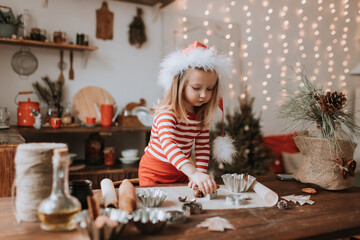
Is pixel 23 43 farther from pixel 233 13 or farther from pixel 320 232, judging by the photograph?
pixel 320 232

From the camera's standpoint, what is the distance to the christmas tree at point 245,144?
3211mm

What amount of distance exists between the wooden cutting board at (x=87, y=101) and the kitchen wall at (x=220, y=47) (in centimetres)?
6

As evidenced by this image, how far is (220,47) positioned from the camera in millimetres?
3684

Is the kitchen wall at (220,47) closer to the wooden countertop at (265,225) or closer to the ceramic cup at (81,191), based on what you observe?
the wooden countertop at (265,225)

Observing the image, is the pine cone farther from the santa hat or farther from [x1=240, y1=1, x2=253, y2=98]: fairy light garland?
[x1=240, y1=1, x2=253, y2=98]: fairy light garland

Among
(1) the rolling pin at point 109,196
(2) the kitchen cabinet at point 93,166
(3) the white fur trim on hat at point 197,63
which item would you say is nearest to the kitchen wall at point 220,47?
(2) the kitchen cabinet at point 93,166

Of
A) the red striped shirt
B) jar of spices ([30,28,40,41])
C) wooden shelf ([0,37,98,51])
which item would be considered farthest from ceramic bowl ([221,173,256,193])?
jar of spices ([30,28,40,41])

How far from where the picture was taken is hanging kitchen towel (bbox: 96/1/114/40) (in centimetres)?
311

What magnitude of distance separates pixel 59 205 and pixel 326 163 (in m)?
1.09

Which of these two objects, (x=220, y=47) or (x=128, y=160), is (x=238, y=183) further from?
(x=220, y=47)

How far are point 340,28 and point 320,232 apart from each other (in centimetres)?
442

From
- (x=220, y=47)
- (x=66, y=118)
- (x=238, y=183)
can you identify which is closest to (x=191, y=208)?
(x=238, y=183)

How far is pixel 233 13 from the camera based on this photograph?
3.77 metres

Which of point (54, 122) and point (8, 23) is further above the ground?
point (8, 23)
